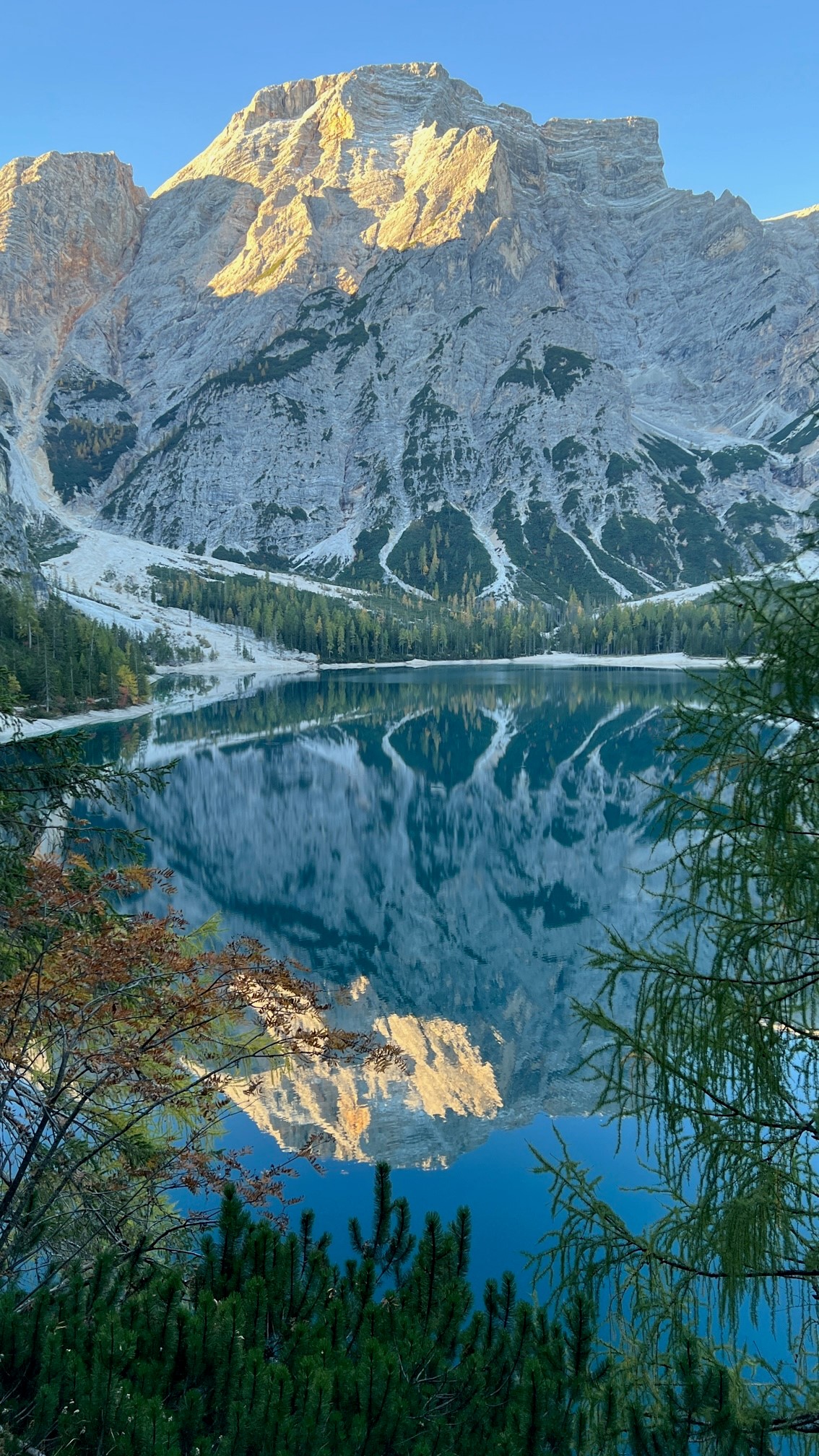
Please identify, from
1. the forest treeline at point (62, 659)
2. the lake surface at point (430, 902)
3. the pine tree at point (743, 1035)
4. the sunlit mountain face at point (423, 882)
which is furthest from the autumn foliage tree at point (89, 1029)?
the forest treeline at point (62, 659)

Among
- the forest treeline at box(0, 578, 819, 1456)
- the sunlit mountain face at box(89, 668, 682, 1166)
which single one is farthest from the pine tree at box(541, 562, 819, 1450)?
the sunlit mountain face at box(89, 668, 682, 1166)

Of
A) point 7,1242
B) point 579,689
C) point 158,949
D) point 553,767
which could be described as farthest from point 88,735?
point 579,689

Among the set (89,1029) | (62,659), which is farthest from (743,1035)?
(62,659)

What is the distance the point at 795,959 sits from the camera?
6.32m

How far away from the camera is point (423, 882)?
41219 millimetres

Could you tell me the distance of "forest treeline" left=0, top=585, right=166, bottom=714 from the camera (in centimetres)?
7831

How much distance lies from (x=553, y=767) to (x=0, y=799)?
204ft

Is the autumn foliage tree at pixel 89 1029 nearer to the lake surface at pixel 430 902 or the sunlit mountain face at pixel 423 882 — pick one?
the lake surface at pixel 430 902

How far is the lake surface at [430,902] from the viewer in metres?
18.5

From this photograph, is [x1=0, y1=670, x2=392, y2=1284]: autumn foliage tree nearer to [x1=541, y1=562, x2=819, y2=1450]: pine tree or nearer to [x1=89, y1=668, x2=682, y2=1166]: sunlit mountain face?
[x1=541, y1=562, x2=819, y2=1450]: pine tree

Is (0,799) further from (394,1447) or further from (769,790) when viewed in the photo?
(769,790)

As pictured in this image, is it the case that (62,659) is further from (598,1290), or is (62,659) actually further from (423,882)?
(598,1290)

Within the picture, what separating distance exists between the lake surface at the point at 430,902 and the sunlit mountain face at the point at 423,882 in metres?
0.12

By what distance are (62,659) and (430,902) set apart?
67533mm
